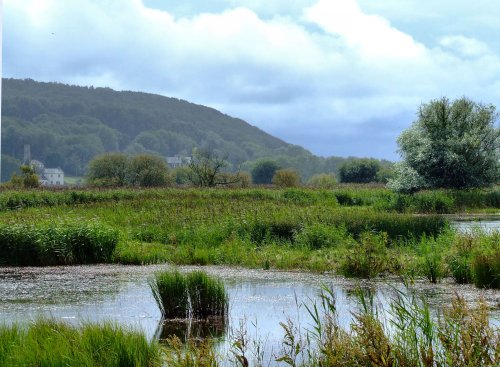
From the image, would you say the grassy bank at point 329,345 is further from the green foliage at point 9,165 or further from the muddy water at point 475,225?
the green foliage at point 9,165

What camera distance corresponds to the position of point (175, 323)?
11.9 meters

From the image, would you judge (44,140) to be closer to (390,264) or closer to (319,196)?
(319,196)

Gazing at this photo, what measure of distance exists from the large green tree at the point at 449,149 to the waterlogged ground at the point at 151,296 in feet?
111

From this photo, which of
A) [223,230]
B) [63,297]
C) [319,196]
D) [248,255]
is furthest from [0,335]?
[319,196]

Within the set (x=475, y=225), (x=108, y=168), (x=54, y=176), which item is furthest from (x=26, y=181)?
(x=54, y=176)

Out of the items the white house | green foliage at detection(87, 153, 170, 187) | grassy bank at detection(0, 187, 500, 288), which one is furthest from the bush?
the white house

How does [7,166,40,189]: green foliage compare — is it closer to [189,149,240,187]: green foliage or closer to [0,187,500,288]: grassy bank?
[189,149,240,187]: green foliage

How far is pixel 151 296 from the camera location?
1464cm

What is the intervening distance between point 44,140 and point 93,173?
108309mm

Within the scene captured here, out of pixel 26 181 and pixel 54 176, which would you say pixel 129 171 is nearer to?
pixel 26 181

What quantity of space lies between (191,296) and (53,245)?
30.7ft

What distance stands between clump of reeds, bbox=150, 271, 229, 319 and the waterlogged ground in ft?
0.87

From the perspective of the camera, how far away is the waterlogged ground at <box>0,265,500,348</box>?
11633mm

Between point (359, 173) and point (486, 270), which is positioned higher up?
point (359, 173)
